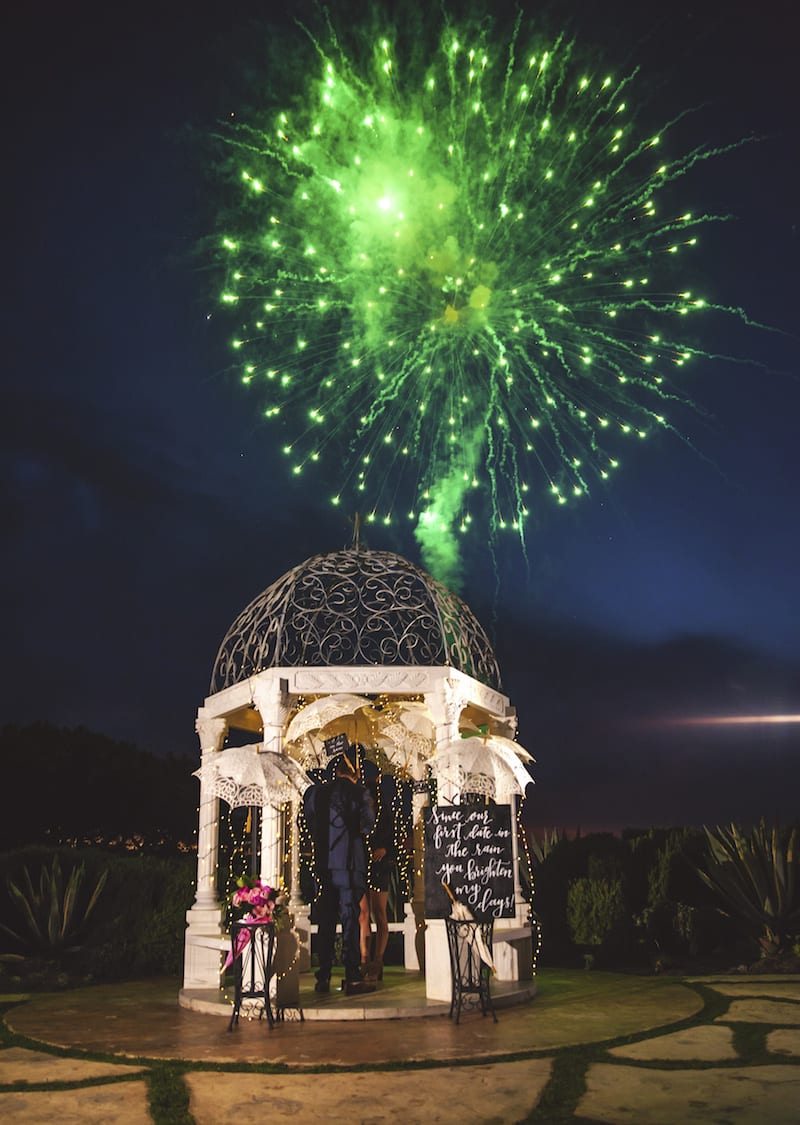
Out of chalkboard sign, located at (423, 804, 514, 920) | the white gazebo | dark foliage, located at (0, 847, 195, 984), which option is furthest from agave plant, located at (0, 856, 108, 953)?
chalkboard sign, located at (423, 804, 514, 920)

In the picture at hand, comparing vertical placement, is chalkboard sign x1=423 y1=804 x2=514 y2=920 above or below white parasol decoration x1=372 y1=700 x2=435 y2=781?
below

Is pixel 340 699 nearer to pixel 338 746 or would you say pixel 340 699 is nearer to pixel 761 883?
pixel 338 746

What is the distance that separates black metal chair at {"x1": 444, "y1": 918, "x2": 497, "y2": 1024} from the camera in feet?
26.2

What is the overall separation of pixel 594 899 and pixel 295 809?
4.93 metres

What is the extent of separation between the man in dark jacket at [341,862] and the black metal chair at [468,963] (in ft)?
3.43

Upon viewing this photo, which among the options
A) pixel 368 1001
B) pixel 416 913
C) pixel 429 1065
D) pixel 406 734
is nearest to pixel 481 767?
pixel 368 1001

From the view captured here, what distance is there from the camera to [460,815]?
8.93 meters

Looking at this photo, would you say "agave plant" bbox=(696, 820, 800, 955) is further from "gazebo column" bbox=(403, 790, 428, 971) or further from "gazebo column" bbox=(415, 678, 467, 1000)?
"gazebo column" bbox=(415, 678, 467, 1000)

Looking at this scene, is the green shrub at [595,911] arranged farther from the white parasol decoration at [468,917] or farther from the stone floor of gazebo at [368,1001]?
the white parasol decoration at [468,917]

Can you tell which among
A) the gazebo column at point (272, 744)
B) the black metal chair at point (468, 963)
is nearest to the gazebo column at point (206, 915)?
the gazebo column at point (272, 744)

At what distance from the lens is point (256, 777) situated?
29.6 feet

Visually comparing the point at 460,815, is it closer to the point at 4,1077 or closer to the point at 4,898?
the point at 4,1077

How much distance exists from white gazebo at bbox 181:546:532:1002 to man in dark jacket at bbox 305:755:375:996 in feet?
1.18

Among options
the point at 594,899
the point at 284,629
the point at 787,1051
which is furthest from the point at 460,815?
the point at 594,899
